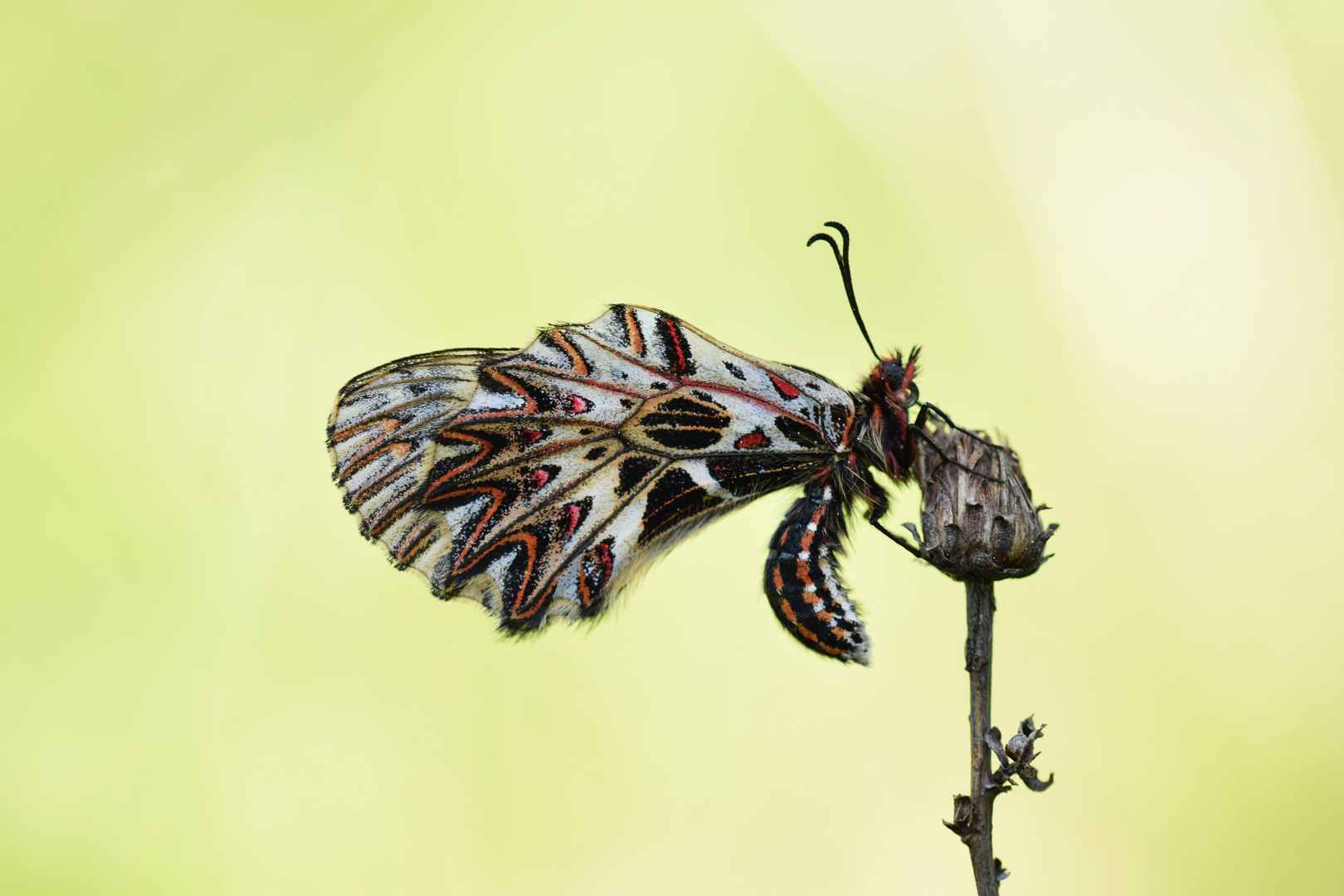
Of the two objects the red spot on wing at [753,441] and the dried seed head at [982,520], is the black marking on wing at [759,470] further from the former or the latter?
the dried seed head at [982,520]

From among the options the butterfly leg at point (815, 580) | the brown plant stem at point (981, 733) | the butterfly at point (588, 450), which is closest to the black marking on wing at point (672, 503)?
the butterfly at point (588, 450)

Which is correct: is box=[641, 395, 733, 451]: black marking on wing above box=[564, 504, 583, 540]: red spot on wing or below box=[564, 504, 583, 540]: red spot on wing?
above

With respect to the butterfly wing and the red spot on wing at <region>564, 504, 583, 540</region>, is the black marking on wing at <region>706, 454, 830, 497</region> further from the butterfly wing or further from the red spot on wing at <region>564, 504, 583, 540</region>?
the red spot on wing at <region>564, 504, 583, 540</region>

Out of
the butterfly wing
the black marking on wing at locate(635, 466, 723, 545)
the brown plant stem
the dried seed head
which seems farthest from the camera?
the black marking on wing at locate(635, 466, 723, 545)

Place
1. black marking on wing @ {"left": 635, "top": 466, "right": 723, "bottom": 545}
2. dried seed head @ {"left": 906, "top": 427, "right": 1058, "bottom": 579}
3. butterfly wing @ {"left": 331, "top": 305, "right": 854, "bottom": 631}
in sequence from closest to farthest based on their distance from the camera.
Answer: dried seed head @ {"left": 906, "top": 427, "right": 1058, "bottom": 579}
butterfly wing @ {"left": 331, "top": 305, "right": 854, "bottom": 631}
black marking on wing @ {"left": 635, "top": 466, "right": 723, "bottom": 545}

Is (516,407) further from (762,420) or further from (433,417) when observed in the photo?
(762,420)

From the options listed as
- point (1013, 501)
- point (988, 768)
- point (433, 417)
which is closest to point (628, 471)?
point (433, 417)

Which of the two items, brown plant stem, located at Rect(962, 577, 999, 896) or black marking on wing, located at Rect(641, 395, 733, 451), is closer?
brown plant stem, located at Rect(962, 577, 999, 896)

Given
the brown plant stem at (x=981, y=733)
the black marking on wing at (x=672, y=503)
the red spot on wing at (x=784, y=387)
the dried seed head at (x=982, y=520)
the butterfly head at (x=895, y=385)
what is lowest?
the brown plant stem at (x=981, y=733)

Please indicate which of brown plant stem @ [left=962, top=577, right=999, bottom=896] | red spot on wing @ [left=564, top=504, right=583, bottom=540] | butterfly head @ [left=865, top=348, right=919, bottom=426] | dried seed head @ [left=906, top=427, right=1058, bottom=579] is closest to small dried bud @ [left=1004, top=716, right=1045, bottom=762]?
brown plant stem @ [left=962, top=577, right=999, bottom=896]
